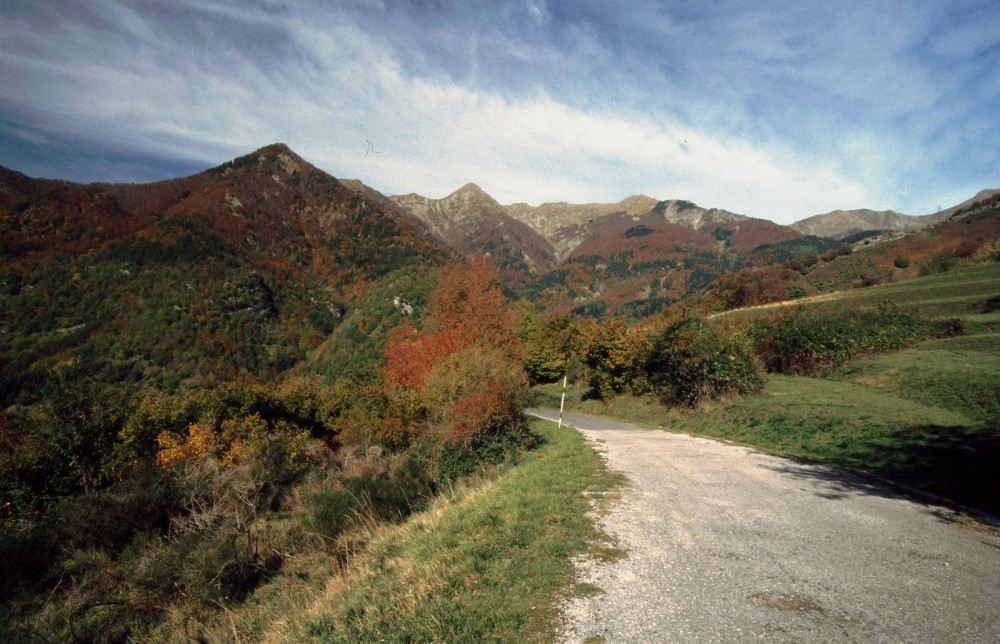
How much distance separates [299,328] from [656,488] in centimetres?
10621

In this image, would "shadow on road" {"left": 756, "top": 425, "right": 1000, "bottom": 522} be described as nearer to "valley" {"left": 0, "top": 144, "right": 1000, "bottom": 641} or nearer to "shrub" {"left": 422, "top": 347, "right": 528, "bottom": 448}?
"valley" {"left": 0, "top": 144, "right": 1000, "bottom": 641}

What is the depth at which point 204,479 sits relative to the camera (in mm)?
11836

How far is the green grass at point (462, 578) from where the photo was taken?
4.06 metres

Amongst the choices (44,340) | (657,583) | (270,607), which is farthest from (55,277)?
(657,583)

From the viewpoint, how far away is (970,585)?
4203 mm

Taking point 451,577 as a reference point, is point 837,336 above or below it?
above

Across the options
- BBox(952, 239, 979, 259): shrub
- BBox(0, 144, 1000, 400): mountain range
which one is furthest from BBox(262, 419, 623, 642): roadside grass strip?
BBox(952, 239, 979, 259): shrub

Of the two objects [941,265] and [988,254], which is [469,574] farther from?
[941,265]

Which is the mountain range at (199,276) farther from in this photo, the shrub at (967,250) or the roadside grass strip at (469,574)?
the roadside grass strip at (469,574)

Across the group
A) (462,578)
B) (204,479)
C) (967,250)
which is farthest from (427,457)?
(967,250)

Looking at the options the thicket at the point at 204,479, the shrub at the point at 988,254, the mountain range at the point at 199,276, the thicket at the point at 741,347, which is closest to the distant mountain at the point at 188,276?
the mountain range at the point at 199,276

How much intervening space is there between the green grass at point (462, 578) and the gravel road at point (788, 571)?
1.37 ft

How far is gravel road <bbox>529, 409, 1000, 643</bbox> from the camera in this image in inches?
143

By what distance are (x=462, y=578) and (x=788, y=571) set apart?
143 inches
